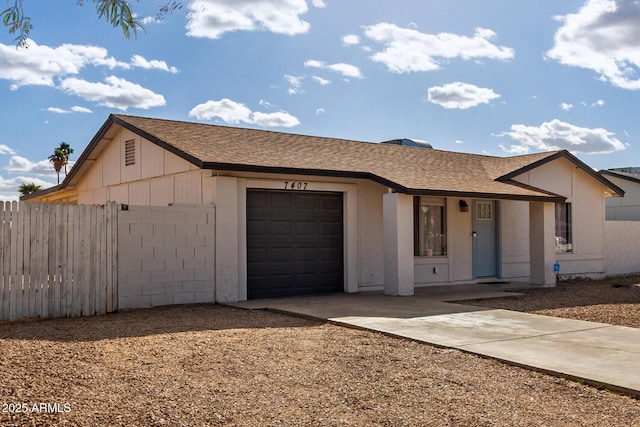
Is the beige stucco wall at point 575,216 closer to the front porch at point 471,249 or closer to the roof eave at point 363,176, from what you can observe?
the front porch at point 471,249

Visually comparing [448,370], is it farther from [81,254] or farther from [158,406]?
[81,254]

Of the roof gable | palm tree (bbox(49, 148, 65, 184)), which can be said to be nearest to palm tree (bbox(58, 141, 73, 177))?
palm tree (bbox(49, 148, 65, 184))

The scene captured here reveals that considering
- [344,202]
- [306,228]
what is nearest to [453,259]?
[344,202]

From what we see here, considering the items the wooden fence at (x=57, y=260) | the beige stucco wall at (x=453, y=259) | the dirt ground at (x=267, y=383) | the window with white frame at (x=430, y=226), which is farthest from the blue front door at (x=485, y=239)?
the wooden fence at (x=57, y=260)

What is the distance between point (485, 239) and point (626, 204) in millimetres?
15374

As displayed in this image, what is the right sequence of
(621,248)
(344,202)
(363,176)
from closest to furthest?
(363,176)
(344,202)
(621,248)

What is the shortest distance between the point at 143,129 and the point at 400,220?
6.33m

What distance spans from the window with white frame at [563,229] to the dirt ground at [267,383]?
12241mm

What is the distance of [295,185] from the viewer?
46.5ft

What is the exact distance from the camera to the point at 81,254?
11047 millimetres

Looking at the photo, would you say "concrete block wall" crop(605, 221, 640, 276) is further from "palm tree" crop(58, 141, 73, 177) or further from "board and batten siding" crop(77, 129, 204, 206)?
"palm tree" crop(58, 141, 73, 177)

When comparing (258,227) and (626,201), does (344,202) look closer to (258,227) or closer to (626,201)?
(258,227)

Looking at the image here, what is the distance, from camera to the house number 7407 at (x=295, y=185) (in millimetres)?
14039

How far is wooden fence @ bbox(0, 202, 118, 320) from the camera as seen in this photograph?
33.7ft
